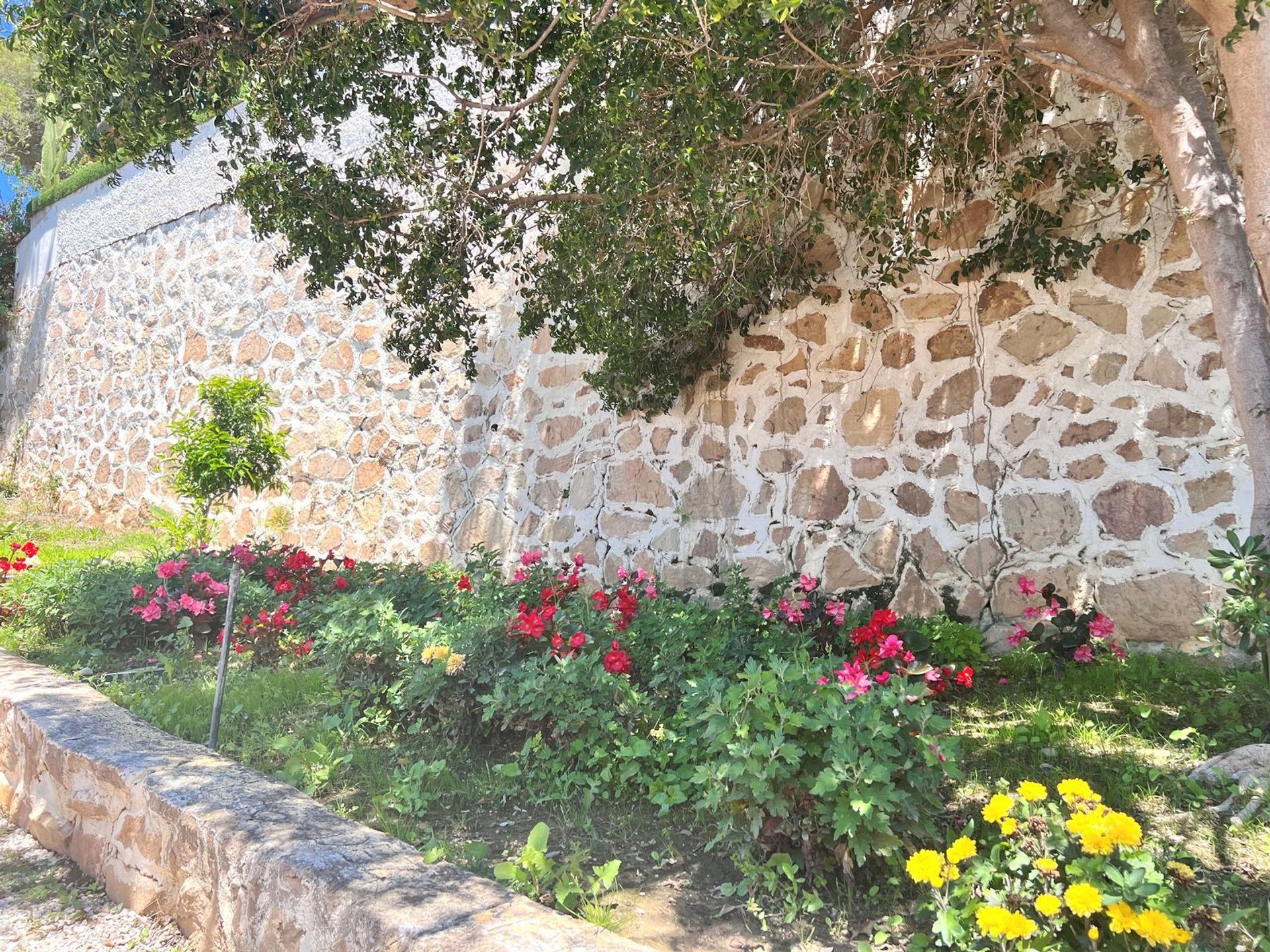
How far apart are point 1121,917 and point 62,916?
102 inches

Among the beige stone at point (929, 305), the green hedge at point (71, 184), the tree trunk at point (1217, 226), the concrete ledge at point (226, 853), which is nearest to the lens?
the concrete ledge at point (226, 853)

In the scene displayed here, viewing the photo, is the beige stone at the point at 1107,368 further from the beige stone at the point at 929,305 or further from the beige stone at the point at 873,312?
the beige stone at the point at 873,312

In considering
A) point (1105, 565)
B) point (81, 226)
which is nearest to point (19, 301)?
point (81, 226)

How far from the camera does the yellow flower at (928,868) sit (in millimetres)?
1727

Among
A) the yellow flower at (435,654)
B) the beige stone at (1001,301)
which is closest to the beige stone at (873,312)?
the beige stone at (1001,301)

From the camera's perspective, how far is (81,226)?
33.3ft

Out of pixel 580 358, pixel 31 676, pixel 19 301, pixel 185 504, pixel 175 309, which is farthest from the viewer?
pixel 19 301

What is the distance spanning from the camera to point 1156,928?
1.54 m

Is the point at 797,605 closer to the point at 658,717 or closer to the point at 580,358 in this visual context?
the point at 658,717

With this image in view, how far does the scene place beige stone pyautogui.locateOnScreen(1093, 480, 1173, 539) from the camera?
3.47m

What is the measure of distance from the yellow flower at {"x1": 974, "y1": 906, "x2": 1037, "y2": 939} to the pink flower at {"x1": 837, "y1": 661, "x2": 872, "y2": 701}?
24.4 inches

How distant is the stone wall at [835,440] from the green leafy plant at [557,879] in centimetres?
241

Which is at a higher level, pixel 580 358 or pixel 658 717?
pixel 580 358

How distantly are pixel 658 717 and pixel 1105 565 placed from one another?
203cm
